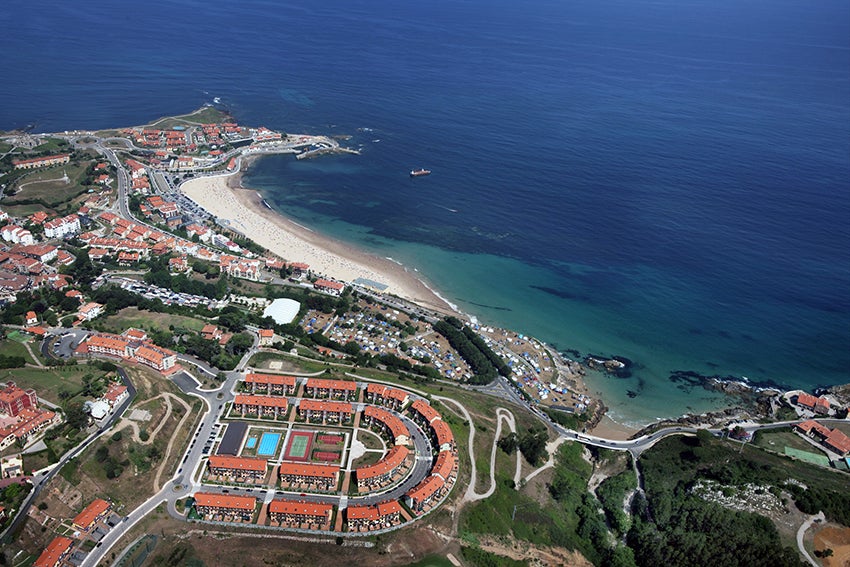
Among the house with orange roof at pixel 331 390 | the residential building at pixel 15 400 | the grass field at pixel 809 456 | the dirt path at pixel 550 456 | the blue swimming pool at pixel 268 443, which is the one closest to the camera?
the residential building at pixel 15 400

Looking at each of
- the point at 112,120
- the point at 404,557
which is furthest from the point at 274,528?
the point at 112,120

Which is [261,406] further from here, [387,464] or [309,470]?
[387,464]

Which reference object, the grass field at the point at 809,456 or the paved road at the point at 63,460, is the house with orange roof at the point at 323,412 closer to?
the paved road at the point at 63,460

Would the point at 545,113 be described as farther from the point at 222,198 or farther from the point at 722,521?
the point at 722,521

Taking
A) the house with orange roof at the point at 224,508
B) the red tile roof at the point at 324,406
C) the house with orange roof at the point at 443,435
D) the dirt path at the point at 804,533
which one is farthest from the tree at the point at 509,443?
the dirt path at the point at 804,533

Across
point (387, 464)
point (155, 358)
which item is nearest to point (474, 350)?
point (387, 464)

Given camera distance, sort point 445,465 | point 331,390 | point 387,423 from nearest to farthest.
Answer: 1. point 445,465
2. point 387,423
3. point 331,390

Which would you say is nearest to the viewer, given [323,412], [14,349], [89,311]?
[323,412]
